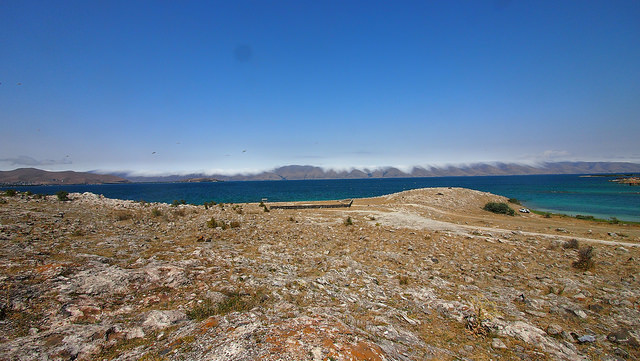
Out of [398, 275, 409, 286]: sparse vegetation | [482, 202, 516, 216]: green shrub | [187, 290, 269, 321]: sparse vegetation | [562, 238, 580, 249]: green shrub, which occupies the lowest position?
[482, 202, 516, 216]: green shrub

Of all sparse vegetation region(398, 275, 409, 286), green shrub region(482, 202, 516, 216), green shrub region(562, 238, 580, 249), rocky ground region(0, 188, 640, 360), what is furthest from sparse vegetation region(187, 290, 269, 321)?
green shrub region(482, 202, 516, 216)

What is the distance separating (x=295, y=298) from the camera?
295 inches

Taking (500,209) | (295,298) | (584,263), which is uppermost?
(295,298)

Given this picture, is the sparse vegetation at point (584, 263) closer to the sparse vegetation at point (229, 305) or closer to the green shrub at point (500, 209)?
the sparse vegetation at point (229, 305)

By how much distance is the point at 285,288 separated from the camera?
8.15m

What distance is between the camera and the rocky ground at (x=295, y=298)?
4879 mm

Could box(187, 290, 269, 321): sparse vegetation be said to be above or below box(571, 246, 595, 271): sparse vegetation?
above

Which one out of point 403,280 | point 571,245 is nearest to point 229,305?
point 403,280

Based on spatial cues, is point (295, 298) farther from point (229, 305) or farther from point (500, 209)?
point (500, 209)

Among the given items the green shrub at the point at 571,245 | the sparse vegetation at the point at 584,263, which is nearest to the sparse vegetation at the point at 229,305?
the sparse vegetation at the point at 584,263

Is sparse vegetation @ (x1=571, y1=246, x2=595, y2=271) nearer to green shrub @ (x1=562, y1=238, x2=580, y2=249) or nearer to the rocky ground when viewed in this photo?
the rocky ground

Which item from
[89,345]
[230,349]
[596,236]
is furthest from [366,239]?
[596,236]

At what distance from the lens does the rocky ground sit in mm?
4879

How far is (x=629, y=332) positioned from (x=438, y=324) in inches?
201
